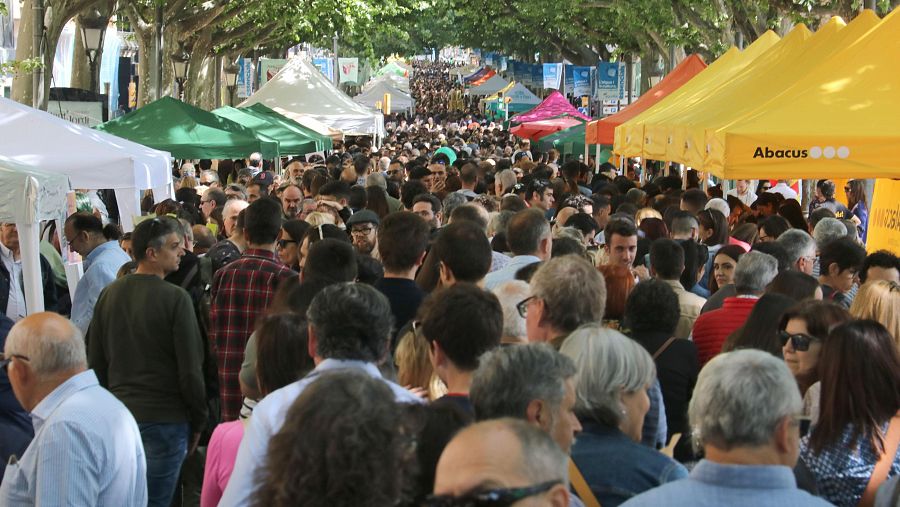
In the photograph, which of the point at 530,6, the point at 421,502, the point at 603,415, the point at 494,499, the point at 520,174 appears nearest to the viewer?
the point at 494,499

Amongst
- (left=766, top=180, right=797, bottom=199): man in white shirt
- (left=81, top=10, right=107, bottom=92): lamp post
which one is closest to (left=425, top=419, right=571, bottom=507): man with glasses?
(left=766, top=180, right=797, bottom=199): man in white shirt

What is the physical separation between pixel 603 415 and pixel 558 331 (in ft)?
4.80

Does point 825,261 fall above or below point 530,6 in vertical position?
below

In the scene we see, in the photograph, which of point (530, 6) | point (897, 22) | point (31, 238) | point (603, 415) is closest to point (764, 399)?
point (603, 415)

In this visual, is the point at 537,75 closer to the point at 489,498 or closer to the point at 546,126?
the point at 546,126

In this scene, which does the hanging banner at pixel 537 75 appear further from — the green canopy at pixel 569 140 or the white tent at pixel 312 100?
the white tent at pixel 312 100

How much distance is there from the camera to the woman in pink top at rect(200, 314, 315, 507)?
490 cm

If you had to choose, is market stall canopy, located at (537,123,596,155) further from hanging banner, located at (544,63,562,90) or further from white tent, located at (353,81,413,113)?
white tent, located at (353,81,413,113)

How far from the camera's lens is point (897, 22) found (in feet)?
34.9

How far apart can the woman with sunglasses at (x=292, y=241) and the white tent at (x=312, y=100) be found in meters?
19.5

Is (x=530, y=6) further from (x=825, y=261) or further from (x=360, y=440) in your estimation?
(x=360, y=440)

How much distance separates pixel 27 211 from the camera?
346 inches

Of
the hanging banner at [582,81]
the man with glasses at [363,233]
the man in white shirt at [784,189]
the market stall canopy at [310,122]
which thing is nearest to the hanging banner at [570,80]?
the hanging banner at [582,81]

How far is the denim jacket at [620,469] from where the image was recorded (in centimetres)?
398
